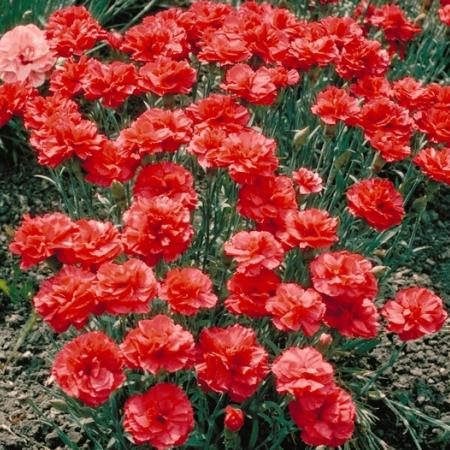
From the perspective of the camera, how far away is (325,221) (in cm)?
200

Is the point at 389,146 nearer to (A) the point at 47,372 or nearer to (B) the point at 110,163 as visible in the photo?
(B) the point at 110,163

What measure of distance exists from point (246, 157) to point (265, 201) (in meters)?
0.12

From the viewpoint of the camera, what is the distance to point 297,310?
6.03 feet

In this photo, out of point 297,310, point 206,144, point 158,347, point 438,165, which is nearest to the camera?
point 158,347

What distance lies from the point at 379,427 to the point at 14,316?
128 centimetres

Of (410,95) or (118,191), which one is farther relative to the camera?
Answer: (410,95)

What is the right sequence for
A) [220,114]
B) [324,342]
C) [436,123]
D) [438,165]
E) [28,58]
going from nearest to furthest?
1. [324,342]
2. [220,114]
3. [438,165]
4. [436,123]
5. [28,58]

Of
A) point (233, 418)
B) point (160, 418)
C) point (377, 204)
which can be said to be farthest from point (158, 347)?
point (377, 204)

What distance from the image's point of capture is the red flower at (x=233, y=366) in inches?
70.2

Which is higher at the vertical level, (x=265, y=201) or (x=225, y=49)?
(x=225, y=49)

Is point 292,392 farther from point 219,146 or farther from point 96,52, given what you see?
point 96,52

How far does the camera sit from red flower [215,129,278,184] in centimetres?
206

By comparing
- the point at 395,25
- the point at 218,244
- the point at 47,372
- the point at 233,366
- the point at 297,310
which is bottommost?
the point at 47,372

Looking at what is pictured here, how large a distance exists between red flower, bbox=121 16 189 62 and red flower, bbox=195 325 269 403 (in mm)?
1065
